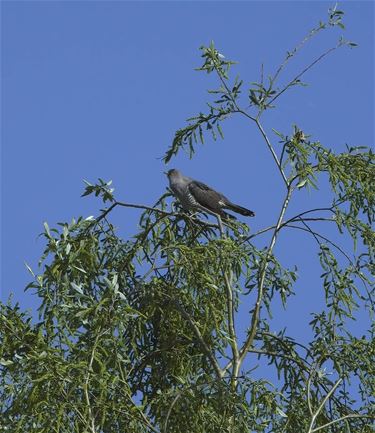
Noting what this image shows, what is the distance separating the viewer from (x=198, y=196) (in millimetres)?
15305

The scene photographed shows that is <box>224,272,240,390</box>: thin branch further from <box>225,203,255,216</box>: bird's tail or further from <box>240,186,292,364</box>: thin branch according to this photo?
<box>225,203,255,216</box>: bird's tail

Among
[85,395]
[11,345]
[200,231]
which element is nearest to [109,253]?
[200,231]

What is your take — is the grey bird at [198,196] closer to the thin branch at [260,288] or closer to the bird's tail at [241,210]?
the bird's tail at [241,210]

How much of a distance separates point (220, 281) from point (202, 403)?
5.21ft

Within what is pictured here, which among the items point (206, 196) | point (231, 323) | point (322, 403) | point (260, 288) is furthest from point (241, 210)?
point (322, 403)

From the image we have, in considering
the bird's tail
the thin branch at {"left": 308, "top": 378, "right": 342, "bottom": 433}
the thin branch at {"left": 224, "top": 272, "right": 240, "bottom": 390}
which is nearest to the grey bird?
the bird's tail

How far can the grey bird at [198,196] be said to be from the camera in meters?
14.9

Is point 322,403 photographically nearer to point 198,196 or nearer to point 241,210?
point 241,210

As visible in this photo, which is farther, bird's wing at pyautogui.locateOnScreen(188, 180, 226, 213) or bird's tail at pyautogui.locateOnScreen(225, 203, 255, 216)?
bird's wing at pyautogui.locateOnScreen(188, 180, 226, 213)

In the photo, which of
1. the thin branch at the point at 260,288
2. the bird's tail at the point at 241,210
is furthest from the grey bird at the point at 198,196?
the thin branch at the point at 260,288

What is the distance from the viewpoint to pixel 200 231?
45.0ft

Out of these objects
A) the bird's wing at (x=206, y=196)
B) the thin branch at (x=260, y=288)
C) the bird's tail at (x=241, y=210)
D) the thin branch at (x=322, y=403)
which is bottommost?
the thin branch at (x=322, y=403)

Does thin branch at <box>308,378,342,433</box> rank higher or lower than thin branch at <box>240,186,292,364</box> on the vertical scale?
lower

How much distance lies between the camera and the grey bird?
14.9 metres
